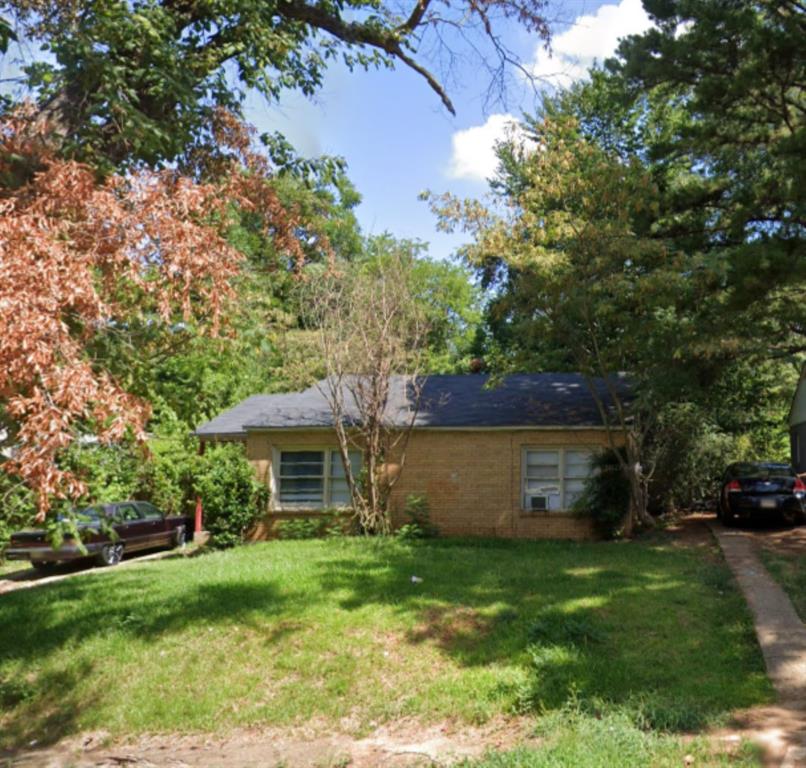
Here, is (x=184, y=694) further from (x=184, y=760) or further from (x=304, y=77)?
(x=304, y=77)

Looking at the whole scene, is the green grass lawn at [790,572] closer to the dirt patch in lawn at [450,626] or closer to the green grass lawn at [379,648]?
Result: the green grass lawn at [379,648]

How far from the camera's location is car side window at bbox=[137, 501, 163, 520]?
66.4 ft

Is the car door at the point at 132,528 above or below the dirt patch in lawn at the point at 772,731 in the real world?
below

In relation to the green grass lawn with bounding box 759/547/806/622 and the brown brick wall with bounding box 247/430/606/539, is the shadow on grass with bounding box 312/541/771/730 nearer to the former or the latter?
the green grass lawn with bounding box 759/547/806/622

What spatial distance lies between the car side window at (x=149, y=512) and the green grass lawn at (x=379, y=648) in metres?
7.08

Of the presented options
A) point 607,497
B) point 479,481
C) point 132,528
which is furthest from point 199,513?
point 607,497

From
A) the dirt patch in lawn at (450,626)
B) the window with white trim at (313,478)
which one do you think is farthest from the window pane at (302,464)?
the dirt patch in lawn at (450,626)

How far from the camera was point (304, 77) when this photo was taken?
11.1 metres

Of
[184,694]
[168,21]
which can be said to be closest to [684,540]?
[184,694]

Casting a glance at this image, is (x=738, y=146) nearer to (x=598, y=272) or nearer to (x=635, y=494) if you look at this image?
(x=598, y=272)

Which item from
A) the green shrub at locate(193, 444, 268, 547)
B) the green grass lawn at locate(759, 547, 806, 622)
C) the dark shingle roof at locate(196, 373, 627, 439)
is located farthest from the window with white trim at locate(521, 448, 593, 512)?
the green shrub at locate(193, 444, 268, 547)

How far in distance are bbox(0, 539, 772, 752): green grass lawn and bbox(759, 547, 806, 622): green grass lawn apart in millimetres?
702

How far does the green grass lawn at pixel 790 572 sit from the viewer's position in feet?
32.8

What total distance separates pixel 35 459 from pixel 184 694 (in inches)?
201
